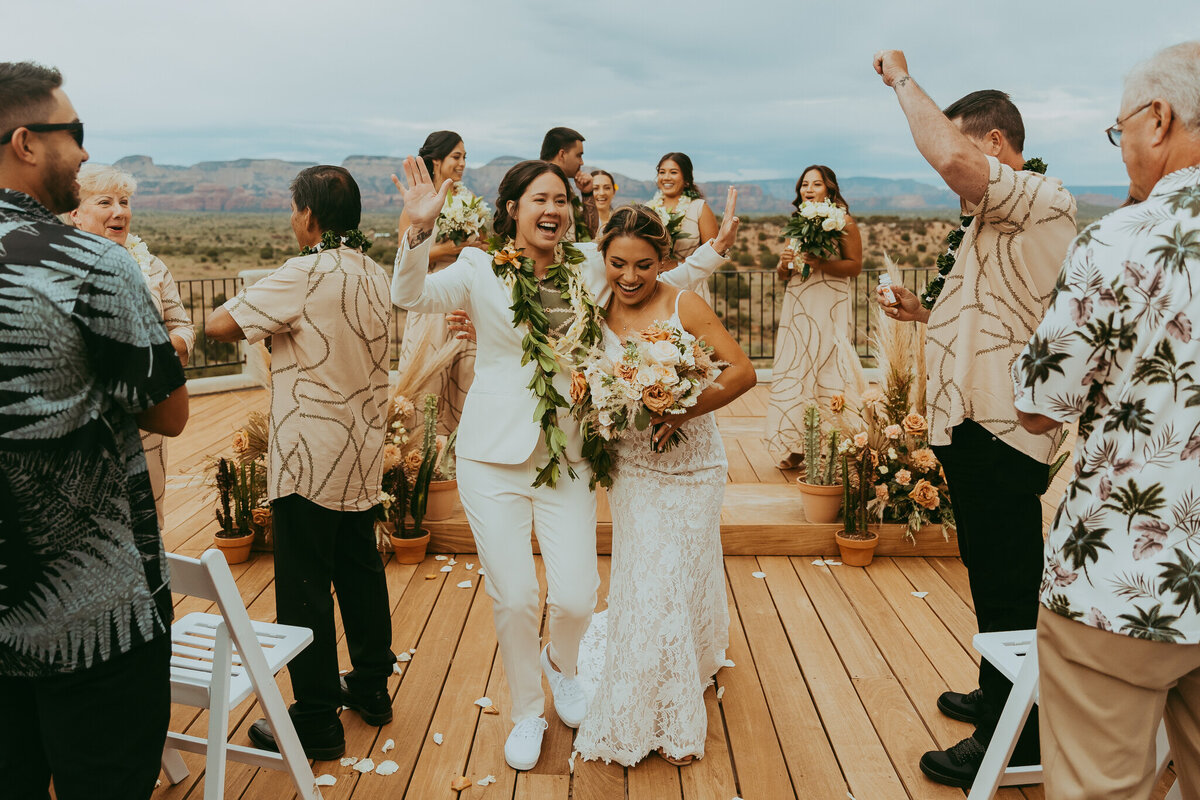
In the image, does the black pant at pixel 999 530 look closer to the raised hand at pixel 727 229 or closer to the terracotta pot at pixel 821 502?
the raised hand at pixel 727 229

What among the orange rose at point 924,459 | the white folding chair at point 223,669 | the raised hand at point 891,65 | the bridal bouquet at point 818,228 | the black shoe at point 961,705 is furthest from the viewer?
the bridal bouquet at point 818,228

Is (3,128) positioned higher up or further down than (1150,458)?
higher up

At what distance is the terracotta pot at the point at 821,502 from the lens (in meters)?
5.11

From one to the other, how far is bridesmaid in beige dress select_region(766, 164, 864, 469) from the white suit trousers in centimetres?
357

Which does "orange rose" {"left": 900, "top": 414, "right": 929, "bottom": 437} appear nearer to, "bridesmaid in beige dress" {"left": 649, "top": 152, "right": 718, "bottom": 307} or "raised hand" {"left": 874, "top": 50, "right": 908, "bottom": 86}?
"bridesmaid in beige dress" {"left": 649, "top": 152, "right": 718, "bottom": 307}

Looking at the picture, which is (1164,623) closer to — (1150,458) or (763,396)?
(1150,458)

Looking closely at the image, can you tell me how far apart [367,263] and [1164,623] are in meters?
2.51

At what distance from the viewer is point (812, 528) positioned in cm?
512

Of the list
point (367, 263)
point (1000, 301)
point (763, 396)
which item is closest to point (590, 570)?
point (367, 263)

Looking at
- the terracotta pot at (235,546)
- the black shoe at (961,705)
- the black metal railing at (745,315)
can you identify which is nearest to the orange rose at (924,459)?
the black shoe at (961,705)

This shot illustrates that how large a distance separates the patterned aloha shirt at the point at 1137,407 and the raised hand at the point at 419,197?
76.4 inches

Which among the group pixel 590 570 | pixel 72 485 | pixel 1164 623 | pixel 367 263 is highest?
pixel 367 263

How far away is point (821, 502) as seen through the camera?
16.9ft

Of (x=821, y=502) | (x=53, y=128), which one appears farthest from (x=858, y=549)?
(x=53, y=128)
